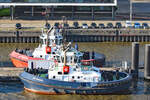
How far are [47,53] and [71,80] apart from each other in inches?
401

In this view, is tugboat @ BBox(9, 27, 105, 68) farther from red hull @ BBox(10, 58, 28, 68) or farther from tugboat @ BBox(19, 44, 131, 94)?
tugboat @ BBox(19, 44, 131, 94)

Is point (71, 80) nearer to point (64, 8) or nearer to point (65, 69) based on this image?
point (65, 69)

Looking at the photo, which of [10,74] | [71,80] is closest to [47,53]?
[10,74]

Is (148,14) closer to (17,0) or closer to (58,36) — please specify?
(17,0)

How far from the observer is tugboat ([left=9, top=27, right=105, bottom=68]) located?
7031 centimetres

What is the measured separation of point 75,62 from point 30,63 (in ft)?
28.3

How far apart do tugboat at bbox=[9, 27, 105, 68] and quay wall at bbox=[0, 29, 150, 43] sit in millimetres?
20493

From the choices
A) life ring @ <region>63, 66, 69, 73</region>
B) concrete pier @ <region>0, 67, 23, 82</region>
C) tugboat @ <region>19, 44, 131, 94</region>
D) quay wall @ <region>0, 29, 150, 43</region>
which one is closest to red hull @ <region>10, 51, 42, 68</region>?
concrete pier @ <region>0, 67, 23, 82</region>

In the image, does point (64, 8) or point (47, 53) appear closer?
point (47, 53)

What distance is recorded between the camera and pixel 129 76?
62.7 m

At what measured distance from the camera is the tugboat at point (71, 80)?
199 feet

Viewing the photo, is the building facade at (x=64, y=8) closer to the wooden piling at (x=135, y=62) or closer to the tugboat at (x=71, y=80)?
the wooden piling at (x=135, y=62)


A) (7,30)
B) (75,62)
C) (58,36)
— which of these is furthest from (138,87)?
(7,30)

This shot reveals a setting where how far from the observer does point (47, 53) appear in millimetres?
70375
